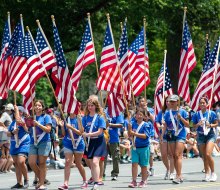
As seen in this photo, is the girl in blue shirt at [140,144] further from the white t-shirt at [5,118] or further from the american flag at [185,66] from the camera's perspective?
the white t-shirt at [5,118]

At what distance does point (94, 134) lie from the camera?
1584cm

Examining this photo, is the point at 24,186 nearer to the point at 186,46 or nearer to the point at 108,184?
the point at 108,184

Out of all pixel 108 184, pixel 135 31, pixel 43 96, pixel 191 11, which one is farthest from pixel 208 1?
pixel 43 96

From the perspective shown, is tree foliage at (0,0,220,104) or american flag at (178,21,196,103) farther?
tree foliage at (0,0,220,104)

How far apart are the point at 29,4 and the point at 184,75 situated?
41.8 feet

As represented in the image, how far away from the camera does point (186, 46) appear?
19.3 m

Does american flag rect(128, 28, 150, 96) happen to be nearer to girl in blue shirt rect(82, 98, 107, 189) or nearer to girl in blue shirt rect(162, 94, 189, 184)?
girl in blue shirt rect(162, 94, 189, 184)

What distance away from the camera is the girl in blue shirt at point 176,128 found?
57.3 ft

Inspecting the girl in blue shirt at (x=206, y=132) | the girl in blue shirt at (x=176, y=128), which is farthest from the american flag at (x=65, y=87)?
the girl in blue shirt at (x=206, y=132)

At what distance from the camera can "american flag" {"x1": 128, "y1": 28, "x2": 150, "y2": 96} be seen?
20.1 metres

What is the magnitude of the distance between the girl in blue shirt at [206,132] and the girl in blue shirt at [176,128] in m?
0.60

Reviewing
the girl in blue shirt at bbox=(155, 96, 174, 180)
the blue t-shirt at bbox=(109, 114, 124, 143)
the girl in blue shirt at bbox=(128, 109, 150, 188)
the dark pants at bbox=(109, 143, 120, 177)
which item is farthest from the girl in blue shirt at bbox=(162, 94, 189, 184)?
the dark pants at bbox=(109, 143, 120, 177)

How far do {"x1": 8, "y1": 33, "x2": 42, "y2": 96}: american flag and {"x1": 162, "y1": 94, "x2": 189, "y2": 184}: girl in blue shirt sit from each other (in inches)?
111

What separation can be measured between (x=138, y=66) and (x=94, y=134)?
5.24 meters
